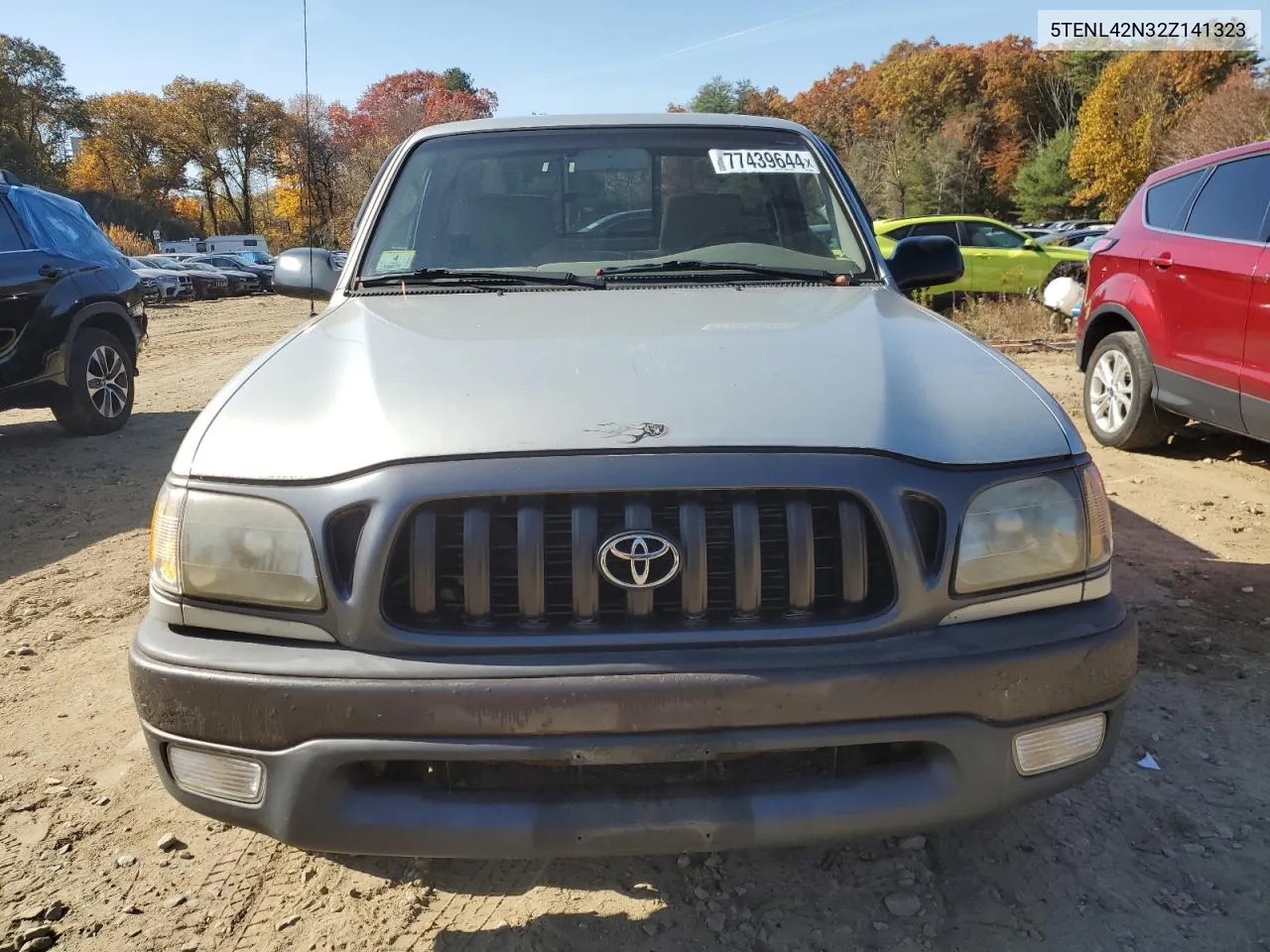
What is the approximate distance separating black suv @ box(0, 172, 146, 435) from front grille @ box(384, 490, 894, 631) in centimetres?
618

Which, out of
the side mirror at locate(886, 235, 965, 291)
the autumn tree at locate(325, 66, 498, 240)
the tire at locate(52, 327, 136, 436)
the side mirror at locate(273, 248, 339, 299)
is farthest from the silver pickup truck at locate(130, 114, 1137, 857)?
the autumn tree at locate(325, 66, 498, 240)

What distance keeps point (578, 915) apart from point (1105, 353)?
17.7 feet

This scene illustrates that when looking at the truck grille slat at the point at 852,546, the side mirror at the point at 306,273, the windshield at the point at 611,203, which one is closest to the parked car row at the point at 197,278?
the side mirror at the point at 306,273

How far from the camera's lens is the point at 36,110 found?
55.6 meters

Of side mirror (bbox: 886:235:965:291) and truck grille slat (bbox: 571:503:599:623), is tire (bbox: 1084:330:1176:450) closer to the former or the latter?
side mirror (bbox: 886:235:965:291)

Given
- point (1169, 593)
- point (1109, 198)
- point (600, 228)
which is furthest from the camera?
point (1109, 198)

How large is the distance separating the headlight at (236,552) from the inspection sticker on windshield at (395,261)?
1306 mm

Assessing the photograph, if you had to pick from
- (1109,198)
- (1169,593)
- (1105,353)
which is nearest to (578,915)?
(1169,593)

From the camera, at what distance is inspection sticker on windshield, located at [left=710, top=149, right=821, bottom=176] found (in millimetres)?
3256

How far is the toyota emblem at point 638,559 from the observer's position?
5.69ft

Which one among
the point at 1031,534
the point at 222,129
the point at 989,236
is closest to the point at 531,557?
the point at 1031,534

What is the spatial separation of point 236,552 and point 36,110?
66337mm

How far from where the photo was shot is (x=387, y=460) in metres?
1.77

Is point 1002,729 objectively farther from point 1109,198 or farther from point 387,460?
point 1109,198
